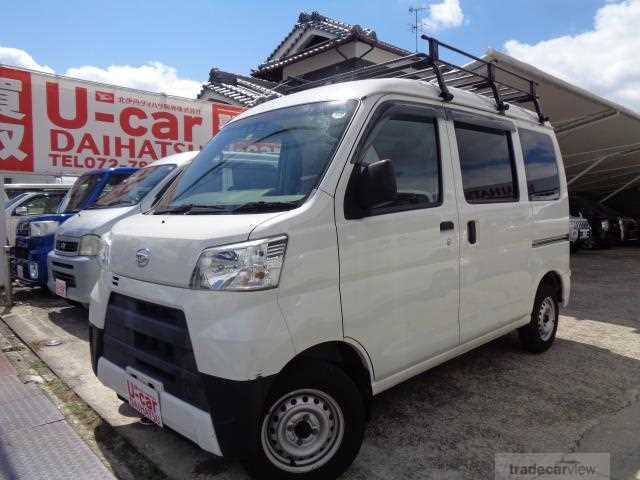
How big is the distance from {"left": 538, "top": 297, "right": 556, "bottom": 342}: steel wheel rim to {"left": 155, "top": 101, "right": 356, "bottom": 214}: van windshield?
287cm

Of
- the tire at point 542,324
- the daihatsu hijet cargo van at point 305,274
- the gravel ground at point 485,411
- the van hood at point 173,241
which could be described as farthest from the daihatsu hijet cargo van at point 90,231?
the tire at point 542,324

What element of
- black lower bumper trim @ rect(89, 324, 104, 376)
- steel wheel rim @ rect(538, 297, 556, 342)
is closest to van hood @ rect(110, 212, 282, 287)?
black lower bumper trim @ rect(89, 324, 104, 376)

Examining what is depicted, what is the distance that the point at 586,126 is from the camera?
8531 millimetres

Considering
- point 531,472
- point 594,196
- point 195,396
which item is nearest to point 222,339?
point 195,396

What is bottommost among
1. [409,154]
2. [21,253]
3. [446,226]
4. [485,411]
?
[485,411]

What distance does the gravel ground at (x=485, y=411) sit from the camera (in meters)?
2.68

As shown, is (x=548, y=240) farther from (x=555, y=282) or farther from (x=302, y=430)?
(x=302, y=430)

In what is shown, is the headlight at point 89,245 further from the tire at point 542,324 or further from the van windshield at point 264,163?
the tire at point 542,324

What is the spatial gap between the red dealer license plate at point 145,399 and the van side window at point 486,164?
226 centimetres

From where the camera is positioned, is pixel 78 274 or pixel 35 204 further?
pixel 35 204

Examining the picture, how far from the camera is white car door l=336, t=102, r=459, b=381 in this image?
248 cm

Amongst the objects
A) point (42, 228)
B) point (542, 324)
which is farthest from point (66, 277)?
point (542, 324)

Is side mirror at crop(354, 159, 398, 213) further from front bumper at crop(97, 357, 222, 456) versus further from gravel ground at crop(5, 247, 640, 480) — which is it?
gravel ground at crop(5, 247, 640, 480)

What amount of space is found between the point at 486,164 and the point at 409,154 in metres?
0.94
